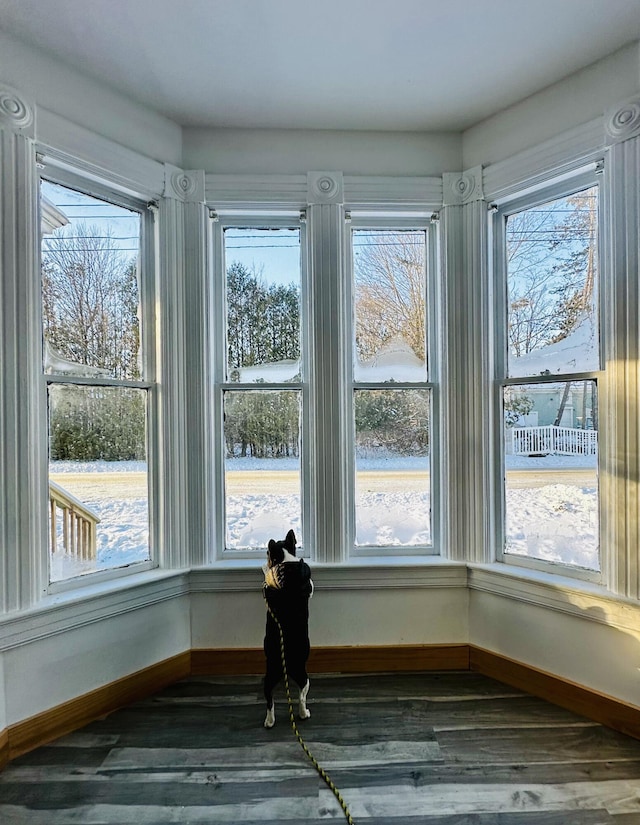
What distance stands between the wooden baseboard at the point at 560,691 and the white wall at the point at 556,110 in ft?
8.26

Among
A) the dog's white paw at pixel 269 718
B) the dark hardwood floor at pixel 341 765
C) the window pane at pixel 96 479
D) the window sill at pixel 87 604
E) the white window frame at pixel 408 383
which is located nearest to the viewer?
the dark hardwood floor at pixel 341 765

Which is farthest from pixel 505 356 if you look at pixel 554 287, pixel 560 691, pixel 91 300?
pixel 91 300

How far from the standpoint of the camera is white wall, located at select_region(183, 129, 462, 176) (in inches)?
→ 94.3

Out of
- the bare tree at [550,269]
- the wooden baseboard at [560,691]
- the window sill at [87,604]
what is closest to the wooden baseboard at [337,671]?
the wooden baseboard at [560,691]

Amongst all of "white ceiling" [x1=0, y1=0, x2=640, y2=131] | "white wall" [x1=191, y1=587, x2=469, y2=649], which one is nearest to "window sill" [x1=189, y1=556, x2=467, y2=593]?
"white wall" [x1=191, y1=587, x2=469, y2=649]

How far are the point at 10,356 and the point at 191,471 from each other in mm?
952

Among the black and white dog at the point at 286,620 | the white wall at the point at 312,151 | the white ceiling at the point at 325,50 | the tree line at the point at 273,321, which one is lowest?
the black and white dog at the point at 286,620

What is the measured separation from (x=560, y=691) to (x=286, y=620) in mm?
1318

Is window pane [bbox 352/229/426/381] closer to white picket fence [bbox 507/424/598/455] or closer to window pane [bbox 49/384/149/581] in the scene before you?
white picket fence [bbox 507/424/598/455]

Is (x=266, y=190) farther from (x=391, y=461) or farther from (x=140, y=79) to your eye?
(x=391, y=461)

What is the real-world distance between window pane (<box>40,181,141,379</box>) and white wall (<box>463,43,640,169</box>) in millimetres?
1832

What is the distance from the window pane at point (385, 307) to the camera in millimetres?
2496

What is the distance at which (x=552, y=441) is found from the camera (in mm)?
2215

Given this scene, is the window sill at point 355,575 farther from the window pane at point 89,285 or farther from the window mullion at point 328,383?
the window pane at point 89,285
